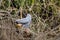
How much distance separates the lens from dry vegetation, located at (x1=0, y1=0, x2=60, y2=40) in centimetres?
288

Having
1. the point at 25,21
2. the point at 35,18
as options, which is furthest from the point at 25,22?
the point at 35,18

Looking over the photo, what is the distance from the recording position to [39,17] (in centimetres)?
358

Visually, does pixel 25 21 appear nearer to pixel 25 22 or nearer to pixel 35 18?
pixel 25 22

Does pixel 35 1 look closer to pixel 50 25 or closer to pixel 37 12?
pixel 37 12

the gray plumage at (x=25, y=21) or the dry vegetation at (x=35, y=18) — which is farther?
the gray plumage at (x=25, y=21)

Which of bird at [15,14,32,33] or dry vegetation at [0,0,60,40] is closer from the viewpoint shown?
dry vegetation at [0,0,60,40]

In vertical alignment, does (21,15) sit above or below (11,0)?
below

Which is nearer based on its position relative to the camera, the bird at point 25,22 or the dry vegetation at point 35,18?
the dry vegetation at point 35,18

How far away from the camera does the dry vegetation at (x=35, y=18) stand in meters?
2.88

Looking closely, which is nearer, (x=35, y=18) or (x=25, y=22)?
(x=25, y=22)

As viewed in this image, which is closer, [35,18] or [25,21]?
[25,21]

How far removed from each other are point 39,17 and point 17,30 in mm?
715

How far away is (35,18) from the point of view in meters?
3.59

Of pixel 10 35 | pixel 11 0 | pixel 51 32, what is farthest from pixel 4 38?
pixel 11 0
